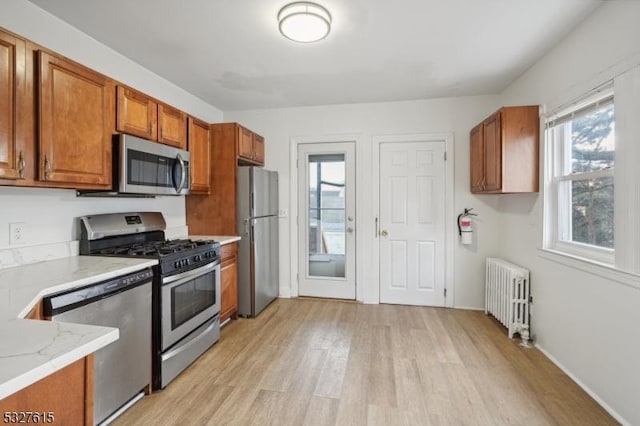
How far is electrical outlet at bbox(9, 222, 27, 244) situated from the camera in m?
1.93

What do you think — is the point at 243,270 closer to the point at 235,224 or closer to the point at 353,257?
the point at 235,224

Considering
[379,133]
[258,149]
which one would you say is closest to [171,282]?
[258,149]

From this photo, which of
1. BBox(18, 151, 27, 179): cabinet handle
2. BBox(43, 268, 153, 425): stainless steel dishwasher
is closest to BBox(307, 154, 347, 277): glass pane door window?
BBox(43, 268, 153, 425): stainless steel dishwasher

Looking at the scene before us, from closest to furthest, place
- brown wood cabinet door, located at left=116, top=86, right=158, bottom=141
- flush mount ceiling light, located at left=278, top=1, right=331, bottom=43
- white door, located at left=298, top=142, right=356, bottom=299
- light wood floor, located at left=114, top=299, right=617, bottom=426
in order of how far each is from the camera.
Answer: light wood floor, located at left=114, top=299, right=617, bottom=426, flush mount ceiling light, located at left=278, top=1, right=331, bottom=43, brown wood cabinet door, located at left=116, top=86, right=158, bottom=141, white door, located at left=298, top=142, right=356, bottom=299

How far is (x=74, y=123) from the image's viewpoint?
1.95 m

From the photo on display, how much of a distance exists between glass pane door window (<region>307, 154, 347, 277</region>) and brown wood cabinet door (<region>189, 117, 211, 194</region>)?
1.33 m

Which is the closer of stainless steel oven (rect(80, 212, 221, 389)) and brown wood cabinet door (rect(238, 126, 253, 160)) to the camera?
stainless steel oven (rect(80, 212, 221, 389))

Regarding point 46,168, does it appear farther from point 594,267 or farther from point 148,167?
point 594,267

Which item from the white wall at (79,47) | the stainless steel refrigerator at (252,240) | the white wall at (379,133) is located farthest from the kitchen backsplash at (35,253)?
the white wall at (379,133)

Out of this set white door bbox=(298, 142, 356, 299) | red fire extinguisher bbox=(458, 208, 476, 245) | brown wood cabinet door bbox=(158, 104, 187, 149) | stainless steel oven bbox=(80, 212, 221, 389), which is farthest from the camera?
white door bbox=(298, 142, 356, 299)

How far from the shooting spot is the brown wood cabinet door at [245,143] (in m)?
3.50

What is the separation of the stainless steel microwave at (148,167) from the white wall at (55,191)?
0.40 m

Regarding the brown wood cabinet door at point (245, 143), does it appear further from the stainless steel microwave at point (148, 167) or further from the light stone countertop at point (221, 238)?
the light stone countertop at point (221, 238)

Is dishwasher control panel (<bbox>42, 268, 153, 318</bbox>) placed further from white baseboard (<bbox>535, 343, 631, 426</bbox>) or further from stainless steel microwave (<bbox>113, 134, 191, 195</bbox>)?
white baseboard (<bbox>535, 343, 631, 426</bbox>)
